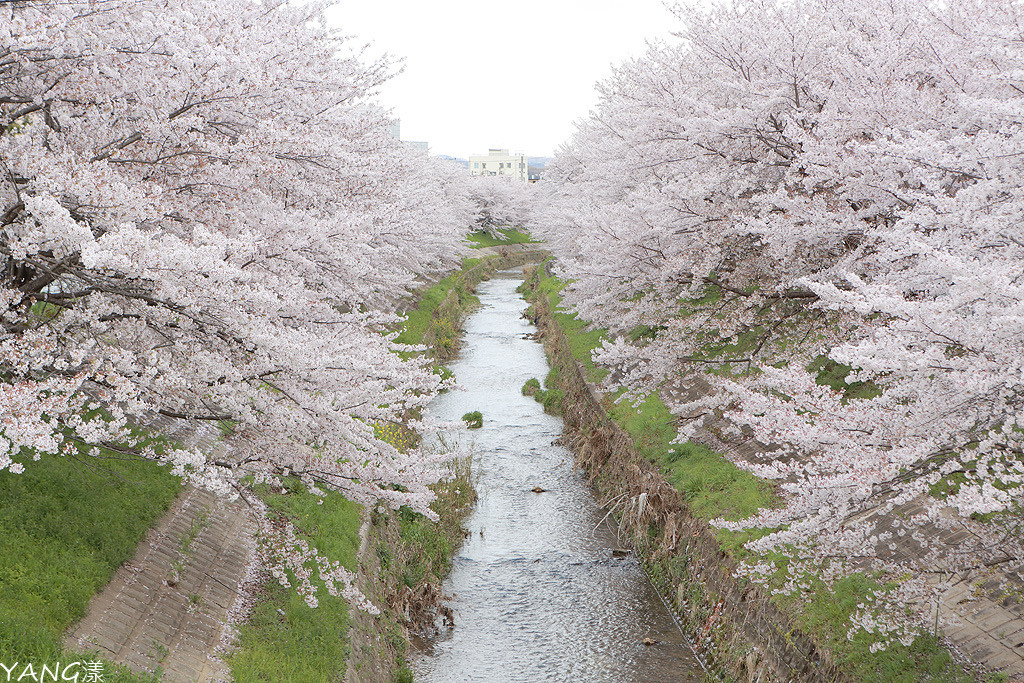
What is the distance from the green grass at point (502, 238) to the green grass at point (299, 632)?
53.3m

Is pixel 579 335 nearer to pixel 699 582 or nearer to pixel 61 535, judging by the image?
pixel 699 582

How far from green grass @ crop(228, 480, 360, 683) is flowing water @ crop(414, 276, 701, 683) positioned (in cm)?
182

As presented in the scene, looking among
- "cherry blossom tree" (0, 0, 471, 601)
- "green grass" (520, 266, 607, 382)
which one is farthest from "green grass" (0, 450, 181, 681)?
"green grass" (520, 266, 607, 382)

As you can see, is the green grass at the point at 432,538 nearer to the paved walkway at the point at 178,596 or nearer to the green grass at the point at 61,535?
the paved walkway at the point at 178,596

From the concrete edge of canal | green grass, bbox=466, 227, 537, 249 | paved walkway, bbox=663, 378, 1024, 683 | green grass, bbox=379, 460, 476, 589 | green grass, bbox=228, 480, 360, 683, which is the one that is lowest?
green grass, bbox=466, 227, 537, 249

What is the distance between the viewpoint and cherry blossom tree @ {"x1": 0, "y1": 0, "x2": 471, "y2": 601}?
6152mm

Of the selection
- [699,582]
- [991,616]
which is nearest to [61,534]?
[699,582]

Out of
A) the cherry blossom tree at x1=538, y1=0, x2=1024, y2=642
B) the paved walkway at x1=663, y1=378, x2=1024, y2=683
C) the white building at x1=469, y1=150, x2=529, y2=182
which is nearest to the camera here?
the cherry blossom tree at x1=538, y1=0, x2=1024, y2=642

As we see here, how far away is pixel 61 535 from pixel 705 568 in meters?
8.32

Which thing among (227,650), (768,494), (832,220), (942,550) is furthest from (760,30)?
(227,650)

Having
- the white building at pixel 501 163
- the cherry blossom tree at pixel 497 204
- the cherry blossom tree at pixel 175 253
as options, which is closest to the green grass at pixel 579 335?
the cherry blossom tree at pixel 175 253

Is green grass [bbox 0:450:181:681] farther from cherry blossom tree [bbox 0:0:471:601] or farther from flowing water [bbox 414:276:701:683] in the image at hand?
flowing water [bbox 414:276:701:683]

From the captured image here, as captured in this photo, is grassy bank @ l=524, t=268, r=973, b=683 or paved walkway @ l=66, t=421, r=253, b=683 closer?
paved walkway @ l=66, t=421, r=253, b=683

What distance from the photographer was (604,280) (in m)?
15.5
